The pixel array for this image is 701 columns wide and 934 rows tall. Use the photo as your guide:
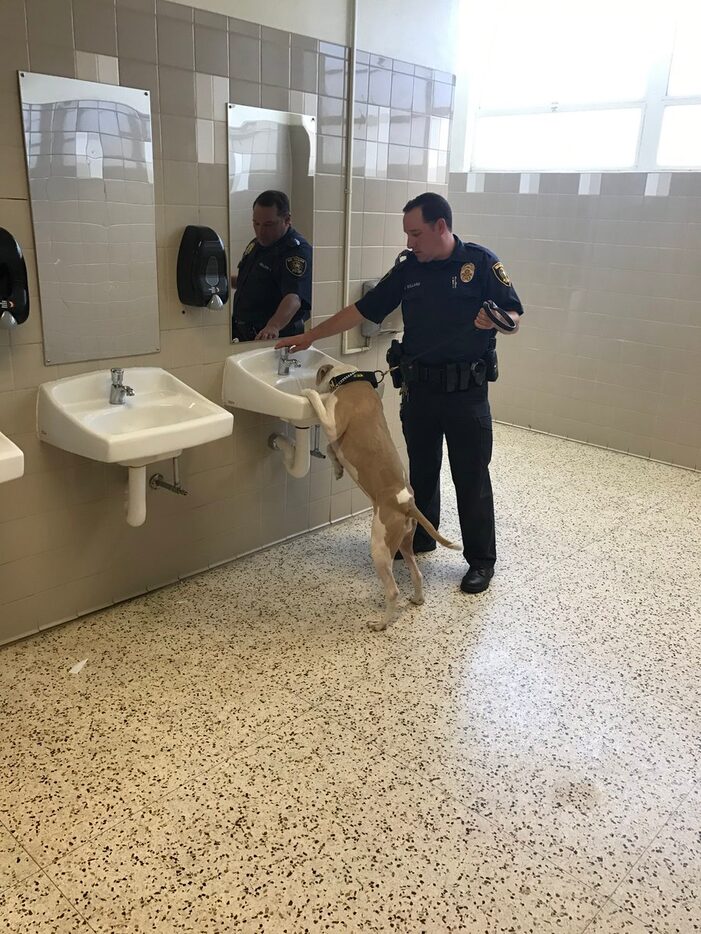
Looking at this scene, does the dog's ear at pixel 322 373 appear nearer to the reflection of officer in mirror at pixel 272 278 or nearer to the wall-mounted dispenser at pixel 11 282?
the reflection of officer in mirror at pixel 272 278

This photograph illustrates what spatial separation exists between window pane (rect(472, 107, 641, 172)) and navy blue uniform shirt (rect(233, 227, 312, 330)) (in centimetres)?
295

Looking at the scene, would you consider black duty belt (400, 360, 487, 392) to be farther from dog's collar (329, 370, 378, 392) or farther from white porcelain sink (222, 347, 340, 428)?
white porcelain sink (222, 347, 340, 428)

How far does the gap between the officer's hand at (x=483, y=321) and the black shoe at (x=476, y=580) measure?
105 cm

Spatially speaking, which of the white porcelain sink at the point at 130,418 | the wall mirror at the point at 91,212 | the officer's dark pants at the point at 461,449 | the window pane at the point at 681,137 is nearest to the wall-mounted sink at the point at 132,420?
the white porcelain sink at the point at 130,418

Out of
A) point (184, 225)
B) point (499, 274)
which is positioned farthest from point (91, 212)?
point (499, 274)

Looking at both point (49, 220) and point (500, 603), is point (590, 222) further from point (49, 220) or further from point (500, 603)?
point (49, 220)

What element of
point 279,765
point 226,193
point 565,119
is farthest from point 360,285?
point 565,119

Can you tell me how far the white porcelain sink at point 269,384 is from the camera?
9.52ft

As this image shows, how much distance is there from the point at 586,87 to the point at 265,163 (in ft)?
10.7

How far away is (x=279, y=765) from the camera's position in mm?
2156

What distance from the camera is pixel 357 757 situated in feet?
7.23

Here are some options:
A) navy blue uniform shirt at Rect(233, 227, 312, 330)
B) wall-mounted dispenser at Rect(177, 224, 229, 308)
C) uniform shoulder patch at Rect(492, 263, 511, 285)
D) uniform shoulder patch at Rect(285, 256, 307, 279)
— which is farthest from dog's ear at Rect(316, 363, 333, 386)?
uniform shoulder patch at Rect(492, 263, 511, 285)

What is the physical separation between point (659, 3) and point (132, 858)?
539cm

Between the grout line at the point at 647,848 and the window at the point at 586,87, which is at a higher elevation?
the window at the point at 586,87
